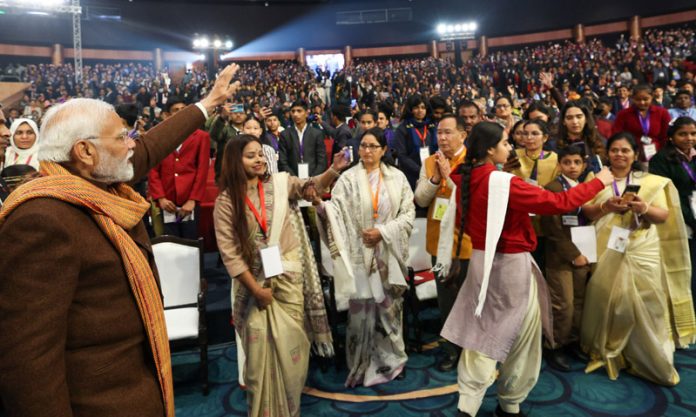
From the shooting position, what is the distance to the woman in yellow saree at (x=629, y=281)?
96.3 inches

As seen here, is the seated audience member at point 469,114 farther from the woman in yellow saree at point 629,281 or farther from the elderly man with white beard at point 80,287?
the elderly man with white beard at point 80,287

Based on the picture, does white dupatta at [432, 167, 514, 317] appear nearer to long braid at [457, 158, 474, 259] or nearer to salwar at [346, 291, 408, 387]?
long braid at [457, 158, 474, 259]

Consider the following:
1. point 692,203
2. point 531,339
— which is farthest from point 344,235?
point 692,203

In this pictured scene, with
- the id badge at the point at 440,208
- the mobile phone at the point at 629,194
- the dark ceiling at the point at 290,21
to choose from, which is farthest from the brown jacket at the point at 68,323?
the dark ceiling at the point at 290,21

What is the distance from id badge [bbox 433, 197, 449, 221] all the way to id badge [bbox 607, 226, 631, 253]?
36.8 inches

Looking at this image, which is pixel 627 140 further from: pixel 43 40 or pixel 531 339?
pixel 43 40

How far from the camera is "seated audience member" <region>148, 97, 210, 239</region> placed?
11.1 feet

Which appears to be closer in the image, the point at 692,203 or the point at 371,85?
the point at 692,203

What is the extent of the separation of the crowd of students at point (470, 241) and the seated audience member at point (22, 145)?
0.01m

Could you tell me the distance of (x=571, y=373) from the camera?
8.55 feet

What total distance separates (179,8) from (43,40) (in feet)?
18.8

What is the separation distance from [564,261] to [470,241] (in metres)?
0.67

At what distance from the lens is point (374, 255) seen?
2590 mm

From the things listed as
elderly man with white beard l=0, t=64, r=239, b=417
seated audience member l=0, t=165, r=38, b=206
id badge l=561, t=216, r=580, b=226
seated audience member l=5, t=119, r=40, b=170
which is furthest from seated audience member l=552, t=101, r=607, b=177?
seated audience member l=5, t=119, r=40, b=170
